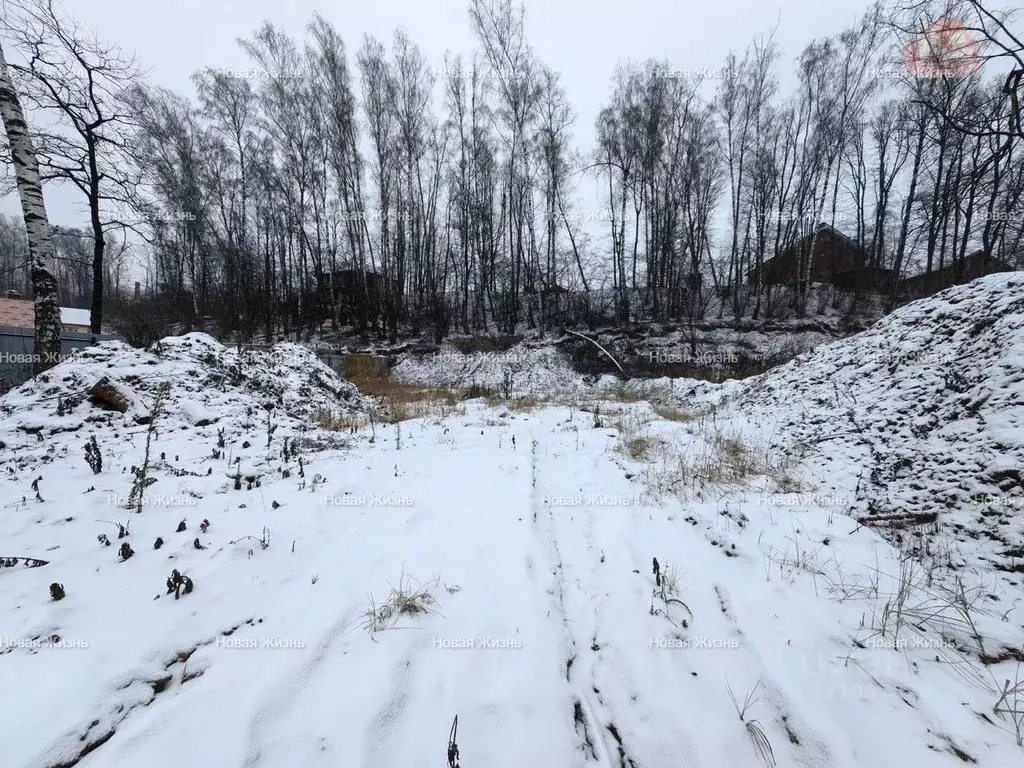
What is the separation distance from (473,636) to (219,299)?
27499 millimetres

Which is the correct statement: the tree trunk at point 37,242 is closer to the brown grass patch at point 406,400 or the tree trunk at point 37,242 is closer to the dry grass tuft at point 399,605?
the brown grass patch at point 406,400

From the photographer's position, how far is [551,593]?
7.98ft

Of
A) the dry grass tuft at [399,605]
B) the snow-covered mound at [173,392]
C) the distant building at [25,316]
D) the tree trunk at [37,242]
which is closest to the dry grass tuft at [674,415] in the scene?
the dry grass tuft at [399,605]

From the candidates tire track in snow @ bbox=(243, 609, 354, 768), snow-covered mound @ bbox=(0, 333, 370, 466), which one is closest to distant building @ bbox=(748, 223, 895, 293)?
snow-covered mound @ bbox=(0, 333, 370, 466)

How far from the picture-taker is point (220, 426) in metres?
5.78

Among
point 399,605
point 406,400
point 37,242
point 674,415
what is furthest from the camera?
point 406,400

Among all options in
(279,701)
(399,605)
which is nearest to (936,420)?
(399,605)

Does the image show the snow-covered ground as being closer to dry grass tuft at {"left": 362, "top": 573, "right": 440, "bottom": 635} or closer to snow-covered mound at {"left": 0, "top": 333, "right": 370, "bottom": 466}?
dry grass tuft at {"left": 362, "top": 573, "right": 440, "bottom": 635}

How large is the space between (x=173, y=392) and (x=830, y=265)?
1156 inches

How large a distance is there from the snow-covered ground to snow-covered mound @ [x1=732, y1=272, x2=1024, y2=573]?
0.03 metres

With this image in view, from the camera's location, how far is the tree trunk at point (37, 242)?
252 inches

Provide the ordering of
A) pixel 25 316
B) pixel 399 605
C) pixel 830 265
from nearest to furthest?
1. pixel 399 605
2. pixel 25 316
3. pixel 830 265

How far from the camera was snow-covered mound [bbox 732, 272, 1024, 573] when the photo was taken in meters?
2.74

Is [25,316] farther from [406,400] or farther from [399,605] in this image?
[399,605]
